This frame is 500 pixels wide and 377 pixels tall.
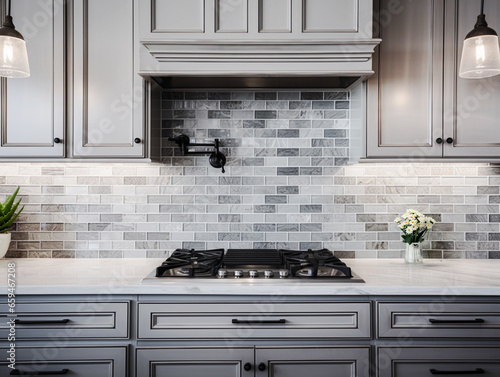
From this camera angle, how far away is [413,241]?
2.23 meters

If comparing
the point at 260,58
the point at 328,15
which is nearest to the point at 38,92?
the point at 260,58

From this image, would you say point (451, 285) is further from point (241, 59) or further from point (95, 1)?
point (95, 1)

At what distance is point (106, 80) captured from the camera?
2.07 metres

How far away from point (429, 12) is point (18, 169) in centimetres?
247

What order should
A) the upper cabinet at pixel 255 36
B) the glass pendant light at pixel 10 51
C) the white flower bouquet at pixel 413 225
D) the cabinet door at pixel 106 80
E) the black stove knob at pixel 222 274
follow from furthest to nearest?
the white flower bouquet at pixel 413 225 < the cabinet door at pixel 106 80 < the upper cabinet at pixel 255 36 < the black stove knob at pixel 222 274 < the glass pendant light at pixel 10 51

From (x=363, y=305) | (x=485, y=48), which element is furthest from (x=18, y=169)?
(x=485, y=48)

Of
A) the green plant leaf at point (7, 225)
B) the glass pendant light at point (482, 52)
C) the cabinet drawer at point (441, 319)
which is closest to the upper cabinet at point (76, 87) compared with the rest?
the green plant leaf at point (7, 225)

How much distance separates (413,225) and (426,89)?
722 mm

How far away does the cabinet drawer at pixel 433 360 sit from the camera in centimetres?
176

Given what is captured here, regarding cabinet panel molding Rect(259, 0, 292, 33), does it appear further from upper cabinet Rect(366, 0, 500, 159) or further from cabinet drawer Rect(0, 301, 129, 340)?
cabinet drawer Rect(0, 301, 129, 340)

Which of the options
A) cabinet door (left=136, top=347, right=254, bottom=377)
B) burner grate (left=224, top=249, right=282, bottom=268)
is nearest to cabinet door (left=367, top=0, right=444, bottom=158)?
burner grate (left=224, top=249, right=282, bottom=268)

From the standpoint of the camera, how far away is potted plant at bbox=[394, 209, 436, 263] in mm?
2199

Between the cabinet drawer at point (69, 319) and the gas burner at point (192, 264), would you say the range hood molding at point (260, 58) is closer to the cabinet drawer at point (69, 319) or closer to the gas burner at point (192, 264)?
the gas burner at point (192, 264)

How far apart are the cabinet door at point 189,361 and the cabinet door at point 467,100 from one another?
1441mm
